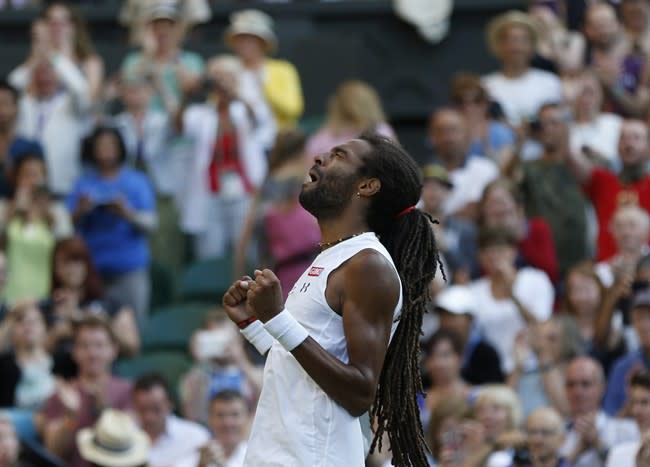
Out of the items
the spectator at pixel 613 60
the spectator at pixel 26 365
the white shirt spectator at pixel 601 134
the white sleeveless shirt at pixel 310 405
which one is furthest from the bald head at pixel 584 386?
the spectator at pixel 613 60

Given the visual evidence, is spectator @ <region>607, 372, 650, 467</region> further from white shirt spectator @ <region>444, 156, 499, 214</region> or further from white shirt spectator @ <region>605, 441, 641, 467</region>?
white shirt spectator @ <region>444, 156, 499, 214</region>

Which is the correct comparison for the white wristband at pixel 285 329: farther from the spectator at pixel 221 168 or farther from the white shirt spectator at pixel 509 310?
the spectator at pixel 221 168

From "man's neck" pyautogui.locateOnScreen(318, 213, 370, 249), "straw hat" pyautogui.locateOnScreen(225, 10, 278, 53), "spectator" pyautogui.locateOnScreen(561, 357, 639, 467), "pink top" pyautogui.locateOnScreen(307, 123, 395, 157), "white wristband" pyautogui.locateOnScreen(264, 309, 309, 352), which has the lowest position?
"spectator" pyautogui.locateOnScreen(561, 357, 639, 467)

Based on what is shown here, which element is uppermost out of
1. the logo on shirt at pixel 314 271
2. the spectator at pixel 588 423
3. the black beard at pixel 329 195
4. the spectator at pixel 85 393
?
the black beard at pixel 329 195

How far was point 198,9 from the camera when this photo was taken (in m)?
14.4

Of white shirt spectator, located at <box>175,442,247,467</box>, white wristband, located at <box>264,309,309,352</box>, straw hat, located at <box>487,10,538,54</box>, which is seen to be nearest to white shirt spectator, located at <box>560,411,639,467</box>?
white shirt spectator, located at <box>175,442,247,467</box>

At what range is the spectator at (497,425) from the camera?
872 cm

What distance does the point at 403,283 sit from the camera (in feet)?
18.8

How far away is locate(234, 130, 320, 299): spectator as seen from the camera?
1084 centimetres

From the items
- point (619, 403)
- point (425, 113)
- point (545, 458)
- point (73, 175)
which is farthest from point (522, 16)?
point (545, 458)

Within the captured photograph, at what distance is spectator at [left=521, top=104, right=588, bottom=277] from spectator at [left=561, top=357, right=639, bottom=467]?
2316mm

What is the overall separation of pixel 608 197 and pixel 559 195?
1.05ft

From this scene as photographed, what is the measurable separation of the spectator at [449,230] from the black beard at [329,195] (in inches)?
219

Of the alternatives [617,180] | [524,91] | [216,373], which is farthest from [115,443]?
[524,91]
